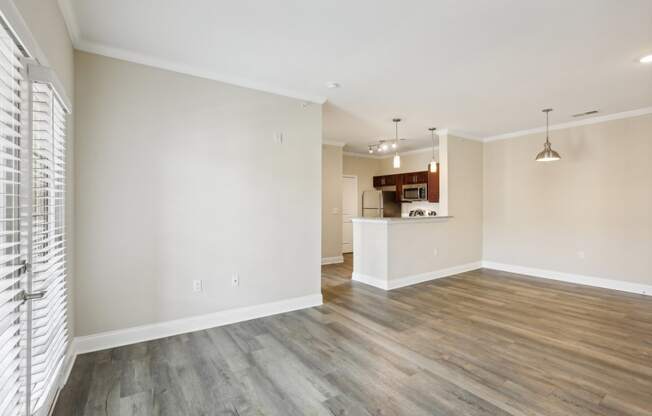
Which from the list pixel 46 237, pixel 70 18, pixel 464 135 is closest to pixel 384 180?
pixel 464 135

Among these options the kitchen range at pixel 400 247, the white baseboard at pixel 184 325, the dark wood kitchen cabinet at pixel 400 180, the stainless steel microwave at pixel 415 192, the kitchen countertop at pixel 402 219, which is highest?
the dark wood kitchen cabinet at pixel 400 180

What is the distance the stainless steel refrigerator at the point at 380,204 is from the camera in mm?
8344

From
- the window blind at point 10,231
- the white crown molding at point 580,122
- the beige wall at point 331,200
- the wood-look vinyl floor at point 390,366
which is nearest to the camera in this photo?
the window blind at point 10,231

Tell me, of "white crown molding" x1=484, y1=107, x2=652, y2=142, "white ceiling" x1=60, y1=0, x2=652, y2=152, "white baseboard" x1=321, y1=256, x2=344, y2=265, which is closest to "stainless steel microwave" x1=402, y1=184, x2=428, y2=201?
"white crown molding" x1=484, y1=107, x2=652, y2=142

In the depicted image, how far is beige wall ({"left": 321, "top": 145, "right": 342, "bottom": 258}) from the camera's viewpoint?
22.6 feet

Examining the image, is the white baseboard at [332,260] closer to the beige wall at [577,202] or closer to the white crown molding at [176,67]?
the beige wall at [577,202]

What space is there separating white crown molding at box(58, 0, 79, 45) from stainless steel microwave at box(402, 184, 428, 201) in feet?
21.3

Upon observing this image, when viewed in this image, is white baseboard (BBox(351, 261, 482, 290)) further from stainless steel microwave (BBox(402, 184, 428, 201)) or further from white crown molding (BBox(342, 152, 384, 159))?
white crown molding (BBox(342, 152, 384, 159))

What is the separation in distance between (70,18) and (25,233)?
1.83 m

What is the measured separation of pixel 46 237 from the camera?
192cm

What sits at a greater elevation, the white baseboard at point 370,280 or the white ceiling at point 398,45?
the white ceiling at point 398,45

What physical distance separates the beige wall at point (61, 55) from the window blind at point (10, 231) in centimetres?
26

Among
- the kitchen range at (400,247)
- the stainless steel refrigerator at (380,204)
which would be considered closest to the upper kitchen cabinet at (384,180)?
the stainless steel refrigerator at (380,204)

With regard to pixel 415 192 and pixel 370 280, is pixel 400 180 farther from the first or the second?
pixel 370 280
